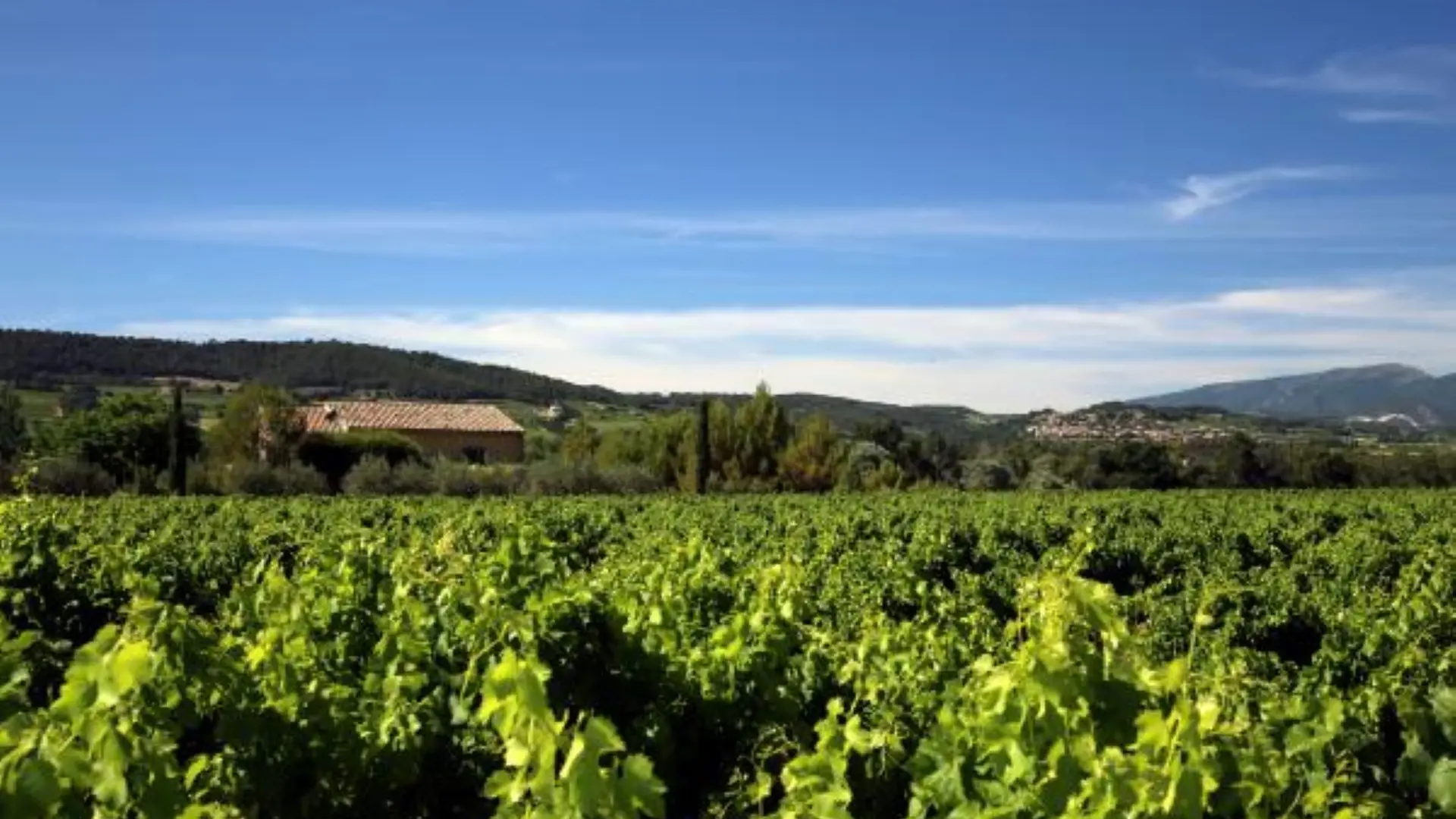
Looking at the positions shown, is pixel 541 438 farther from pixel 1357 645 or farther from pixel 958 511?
pixel 1357 645

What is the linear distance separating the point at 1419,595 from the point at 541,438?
74.1 metres

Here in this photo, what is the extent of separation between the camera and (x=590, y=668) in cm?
497

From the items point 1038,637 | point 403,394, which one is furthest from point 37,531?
point 403,394

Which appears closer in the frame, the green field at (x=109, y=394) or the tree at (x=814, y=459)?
the tree at (x=814, y=459)

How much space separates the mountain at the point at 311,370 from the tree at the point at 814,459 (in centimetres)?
4689

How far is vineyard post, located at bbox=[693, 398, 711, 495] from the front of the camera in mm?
50969

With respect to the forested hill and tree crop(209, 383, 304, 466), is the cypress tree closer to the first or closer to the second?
tree crop(209, 383, 304, 466)

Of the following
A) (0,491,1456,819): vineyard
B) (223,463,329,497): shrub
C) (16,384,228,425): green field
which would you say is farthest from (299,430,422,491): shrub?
(0,491,1456,819): vineyard

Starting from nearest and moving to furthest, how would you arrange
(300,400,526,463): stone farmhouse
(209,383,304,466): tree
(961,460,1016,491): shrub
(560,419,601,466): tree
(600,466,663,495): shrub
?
(600,466,663,495): shrub
(209,383,304,466): tree
(560,419,601,466): tree
(961,460,1016,491): shrub
(300,400,526,463): stone farmhouse

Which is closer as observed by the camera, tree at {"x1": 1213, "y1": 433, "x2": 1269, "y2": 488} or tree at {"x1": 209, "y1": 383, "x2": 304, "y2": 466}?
tree at {"x1": 209, "y1": 383, "x2": 304, "y2": 466}

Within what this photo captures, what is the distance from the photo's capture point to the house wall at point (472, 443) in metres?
71.5

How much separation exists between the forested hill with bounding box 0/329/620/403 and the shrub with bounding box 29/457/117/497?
236 feet

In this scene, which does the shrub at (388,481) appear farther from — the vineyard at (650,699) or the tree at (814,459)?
the vineyard at (650,699)

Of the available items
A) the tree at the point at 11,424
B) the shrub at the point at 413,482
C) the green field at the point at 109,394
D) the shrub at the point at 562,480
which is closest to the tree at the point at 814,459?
the shrub at the point at 562,480
